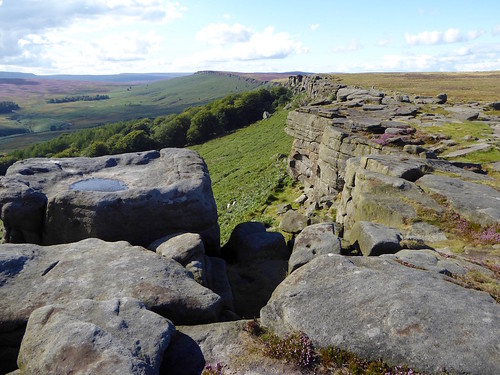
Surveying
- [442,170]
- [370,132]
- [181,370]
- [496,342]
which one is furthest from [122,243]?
[370,132]

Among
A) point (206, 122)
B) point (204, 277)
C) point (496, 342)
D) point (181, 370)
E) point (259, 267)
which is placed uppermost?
point (496, 342)

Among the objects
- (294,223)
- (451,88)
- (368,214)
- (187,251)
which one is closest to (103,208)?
(187,251)

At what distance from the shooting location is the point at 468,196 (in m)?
17.0

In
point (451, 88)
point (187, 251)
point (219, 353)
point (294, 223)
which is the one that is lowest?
point (294, 223)

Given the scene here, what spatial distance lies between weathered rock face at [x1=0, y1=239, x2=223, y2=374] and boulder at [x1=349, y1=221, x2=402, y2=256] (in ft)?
20.6

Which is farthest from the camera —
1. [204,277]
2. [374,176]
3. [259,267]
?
[374,176]

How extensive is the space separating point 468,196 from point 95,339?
1651 cm

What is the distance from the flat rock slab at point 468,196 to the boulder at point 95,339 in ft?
43.4

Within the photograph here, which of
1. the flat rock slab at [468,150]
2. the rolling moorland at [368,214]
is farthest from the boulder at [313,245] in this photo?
the flat rock slab at [468,150]

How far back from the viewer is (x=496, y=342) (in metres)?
7.73

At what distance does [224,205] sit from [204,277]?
30.3 m

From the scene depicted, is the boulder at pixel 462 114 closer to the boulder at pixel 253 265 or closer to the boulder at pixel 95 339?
the boulder at pixel 253 265

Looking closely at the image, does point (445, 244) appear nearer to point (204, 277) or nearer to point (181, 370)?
point (204, 277)

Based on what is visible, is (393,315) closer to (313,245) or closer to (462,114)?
(313,245)
